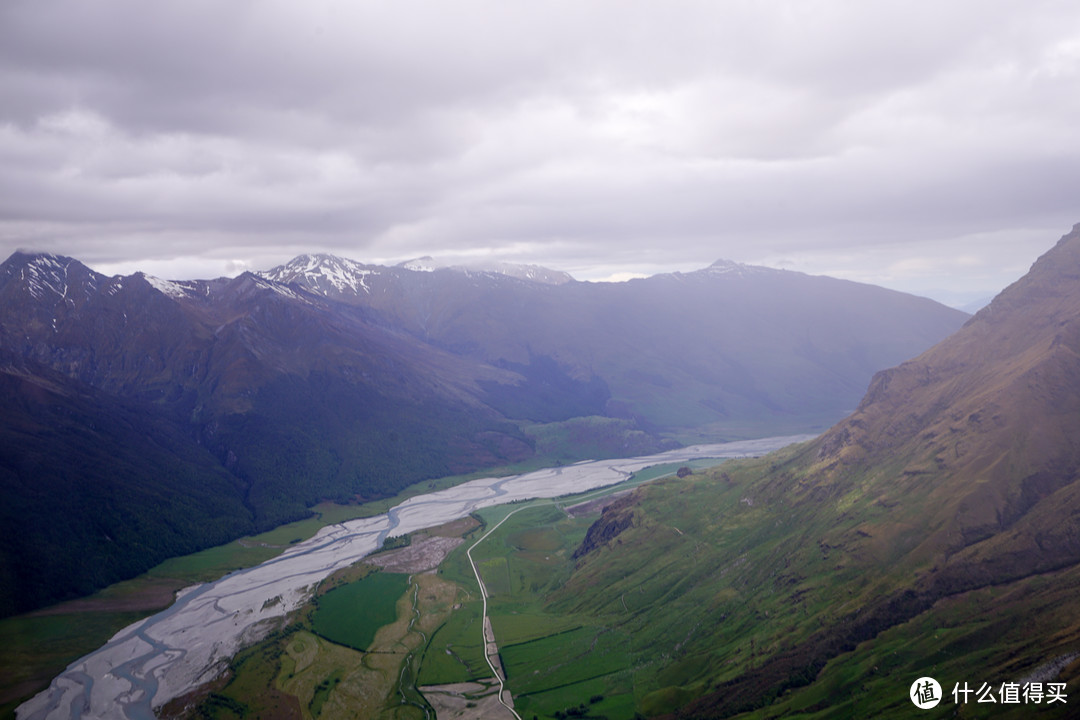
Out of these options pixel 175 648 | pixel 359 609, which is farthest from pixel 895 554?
pixel 175 648

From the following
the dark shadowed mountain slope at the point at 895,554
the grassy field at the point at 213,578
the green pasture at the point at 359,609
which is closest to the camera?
the dark shadowed mountain slope at the point at 895,554

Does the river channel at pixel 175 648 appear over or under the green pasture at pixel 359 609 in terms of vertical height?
under

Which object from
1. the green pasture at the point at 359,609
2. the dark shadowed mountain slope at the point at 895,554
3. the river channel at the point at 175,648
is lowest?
the river channel at the point at 175,648

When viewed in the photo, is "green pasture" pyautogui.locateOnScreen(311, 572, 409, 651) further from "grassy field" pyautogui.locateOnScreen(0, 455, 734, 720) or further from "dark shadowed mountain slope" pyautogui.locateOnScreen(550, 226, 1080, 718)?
"dark shadowed mountain slope" pyautogui.locateOnScreen(550, 226, 1080, 718)

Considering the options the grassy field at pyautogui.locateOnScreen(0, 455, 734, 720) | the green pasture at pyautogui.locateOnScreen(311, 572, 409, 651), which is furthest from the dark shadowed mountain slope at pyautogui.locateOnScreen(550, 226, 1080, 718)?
the green pasture at pyautogui.locateOnScreen(311, 572, 409, 651)

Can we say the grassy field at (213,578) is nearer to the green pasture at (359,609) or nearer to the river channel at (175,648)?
the river channel at (175,648)

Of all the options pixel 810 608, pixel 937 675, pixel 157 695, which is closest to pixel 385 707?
pixel 157 695

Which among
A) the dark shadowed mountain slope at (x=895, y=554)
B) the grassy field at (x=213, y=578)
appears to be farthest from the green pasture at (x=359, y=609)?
the dark shadowed mountain slope at (x=895, y=554)

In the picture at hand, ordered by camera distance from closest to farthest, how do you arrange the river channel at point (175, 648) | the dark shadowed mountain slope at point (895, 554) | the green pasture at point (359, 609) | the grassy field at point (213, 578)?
the dark shadowed mountain slope at point (895, 554)
the river channel at point (175, 648)
the grassy field at point (213, 578)
the green pasture at point (359, 609)
